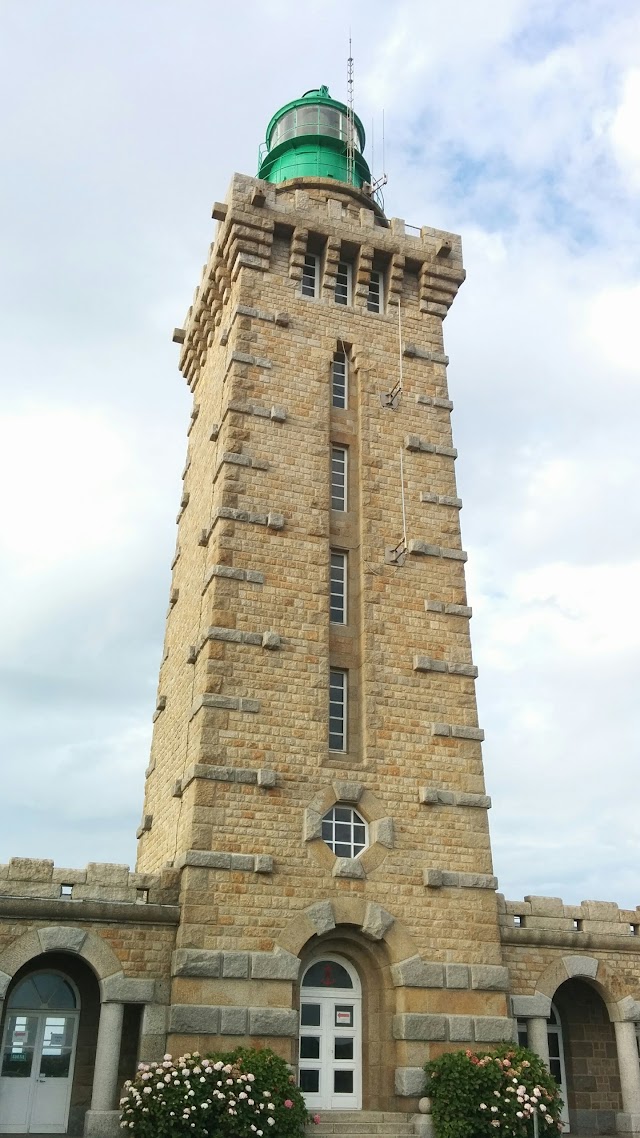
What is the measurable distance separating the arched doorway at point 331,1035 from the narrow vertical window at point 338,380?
37.2 ft

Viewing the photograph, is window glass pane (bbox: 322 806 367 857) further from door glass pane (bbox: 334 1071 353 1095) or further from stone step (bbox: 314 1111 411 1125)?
stone step (bbox: 314 1111 411 1125)

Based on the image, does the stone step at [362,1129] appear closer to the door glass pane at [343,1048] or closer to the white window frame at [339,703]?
the door glass pane at [343,1048]

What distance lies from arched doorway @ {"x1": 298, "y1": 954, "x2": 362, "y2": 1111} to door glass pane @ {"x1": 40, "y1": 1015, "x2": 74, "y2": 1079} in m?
3.75

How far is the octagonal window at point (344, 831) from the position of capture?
670 inches

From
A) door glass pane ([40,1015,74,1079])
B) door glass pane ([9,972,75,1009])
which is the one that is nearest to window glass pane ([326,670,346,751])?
door glass pane ([9,972,75,1009])

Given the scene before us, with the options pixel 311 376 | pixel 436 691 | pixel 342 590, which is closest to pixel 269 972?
pixel 436 691

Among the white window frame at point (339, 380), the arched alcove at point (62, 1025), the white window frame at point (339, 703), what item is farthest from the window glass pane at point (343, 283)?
the arched alcove at point (62, 1025)

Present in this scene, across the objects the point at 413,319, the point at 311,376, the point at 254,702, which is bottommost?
the point at 254,702

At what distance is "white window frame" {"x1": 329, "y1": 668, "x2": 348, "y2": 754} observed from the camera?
18141 mm

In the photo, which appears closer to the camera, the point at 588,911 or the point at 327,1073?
the point at 327,1073

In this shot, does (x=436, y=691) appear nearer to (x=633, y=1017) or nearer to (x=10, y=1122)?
(x=633, y=1017)

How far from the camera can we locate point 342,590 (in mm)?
19641

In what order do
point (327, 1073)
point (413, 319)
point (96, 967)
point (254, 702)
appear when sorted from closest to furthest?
point (96, 967) → point (327, 1073) → point (254, 702) → point (413, 319)

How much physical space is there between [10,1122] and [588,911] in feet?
35.1
